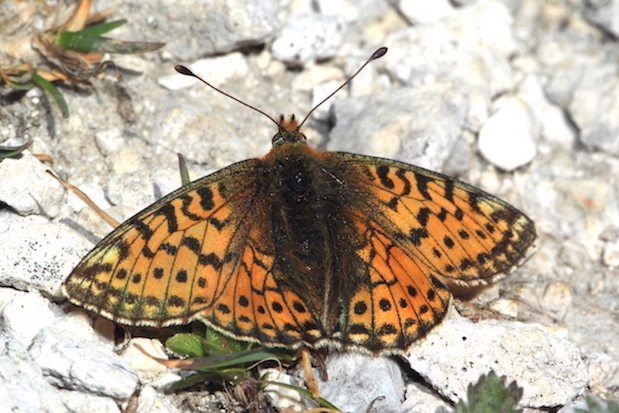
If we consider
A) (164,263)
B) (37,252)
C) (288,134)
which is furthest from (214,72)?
(164,263)

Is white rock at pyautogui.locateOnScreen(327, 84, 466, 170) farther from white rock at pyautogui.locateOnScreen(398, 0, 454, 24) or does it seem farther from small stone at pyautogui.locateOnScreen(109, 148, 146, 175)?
small stone at pyautogui.locateOnScreen(109, 148, 146, 175)

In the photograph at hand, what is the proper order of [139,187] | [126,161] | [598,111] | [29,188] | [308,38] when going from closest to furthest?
[29,188] → [139,187] → [126,161] → [308,38] → [598,111]

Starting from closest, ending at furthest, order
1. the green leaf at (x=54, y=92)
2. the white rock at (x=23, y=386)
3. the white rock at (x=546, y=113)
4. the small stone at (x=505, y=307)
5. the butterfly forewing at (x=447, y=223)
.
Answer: the white rock at (x=23, y=386), the butterfly forewing at (x=447, y=223), the small stone at (x=505, y=307), the green leaf at (x=54, y=92), the white rock at (x=546, y=113)

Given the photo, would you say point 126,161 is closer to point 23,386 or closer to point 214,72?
point 214,72

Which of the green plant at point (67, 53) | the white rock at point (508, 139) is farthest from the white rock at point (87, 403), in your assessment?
the white rock at point (508, 139)

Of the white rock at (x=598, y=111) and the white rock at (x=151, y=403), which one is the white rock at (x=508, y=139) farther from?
the white rock at (x=151, y=403)

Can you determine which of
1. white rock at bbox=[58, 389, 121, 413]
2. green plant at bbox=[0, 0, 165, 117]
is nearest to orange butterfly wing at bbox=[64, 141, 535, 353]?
white rock at bbox=[58, 389, 121, 413]
